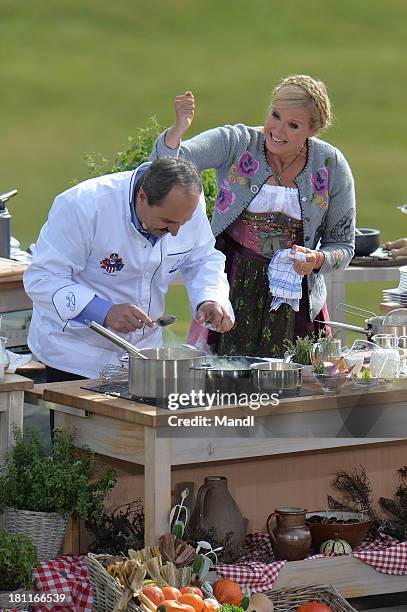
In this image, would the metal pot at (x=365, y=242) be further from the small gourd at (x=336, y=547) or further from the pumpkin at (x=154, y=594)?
the pumpkin at (x=154, y=594)

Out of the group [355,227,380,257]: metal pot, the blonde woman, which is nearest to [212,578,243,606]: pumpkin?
the blonde woman

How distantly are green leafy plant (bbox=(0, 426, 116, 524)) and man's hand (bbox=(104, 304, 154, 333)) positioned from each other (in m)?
0.36

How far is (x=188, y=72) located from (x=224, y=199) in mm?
10499

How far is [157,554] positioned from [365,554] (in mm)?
704

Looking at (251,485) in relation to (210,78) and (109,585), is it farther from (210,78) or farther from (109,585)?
(210,78)

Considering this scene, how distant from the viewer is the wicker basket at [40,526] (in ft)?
11.4

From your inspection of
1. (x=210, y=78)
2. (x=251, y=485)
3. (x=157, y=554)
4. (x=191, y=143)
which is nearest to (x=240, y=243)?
(x=191, y=143)

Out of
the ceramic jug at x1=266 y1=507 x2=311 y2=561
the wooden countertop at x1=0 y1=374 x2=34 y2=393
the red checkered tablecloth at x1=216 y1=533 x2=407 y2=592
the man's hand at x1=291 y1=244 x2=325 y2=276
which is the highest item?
the man's hand at x1=291 y1=244 x2=325 y2=276

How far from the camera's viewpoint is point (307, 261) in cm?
429

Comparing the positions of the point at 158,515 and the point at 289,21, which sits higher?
the point at 289,21

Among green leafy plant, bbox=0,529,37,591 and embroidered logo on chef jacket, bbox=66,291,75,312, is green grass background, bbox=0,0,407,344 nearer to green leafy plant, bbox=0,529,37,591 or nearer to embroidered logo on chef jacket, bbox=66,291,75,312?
embroidered logo on chef jacket, bbox=66,291,75,312

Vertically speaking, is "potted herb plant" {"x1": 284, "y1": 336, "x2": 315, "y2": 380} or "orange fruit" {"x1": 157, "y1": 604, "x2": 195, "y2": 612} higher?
"potted herb plant" {"x1": 284, "y1": 336, "x2": 315, "y2": 380}

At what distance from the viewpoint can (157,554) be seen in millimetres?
3301

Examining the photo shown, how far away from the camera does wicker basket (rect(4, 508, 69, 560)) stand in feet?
11.4
